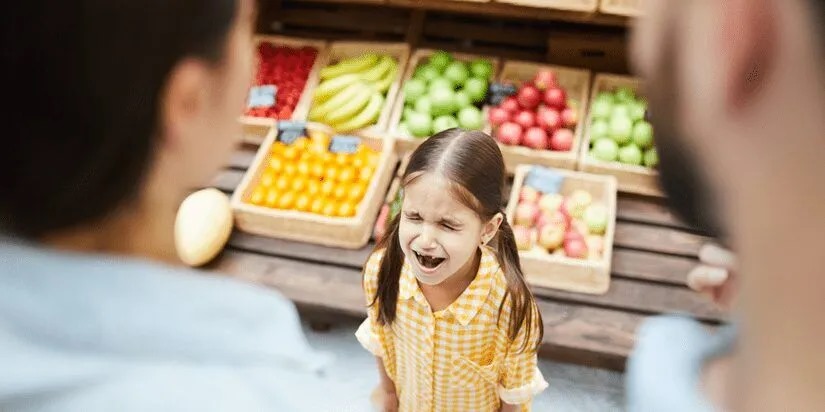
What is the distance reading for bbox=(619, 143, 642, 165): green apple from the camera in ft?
7.89

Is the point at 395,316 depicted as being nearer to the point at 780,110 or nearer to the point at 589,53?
the point at 780,110

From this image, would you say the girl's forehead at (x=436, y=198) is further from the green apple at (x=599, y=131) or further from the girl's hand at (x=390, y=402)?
the green apple at (x=599, y=131)

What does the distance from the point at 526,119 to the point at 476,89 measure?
0.26m

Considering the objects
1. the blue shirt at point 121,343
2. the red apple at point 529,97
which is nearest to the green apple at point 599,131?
the red apple at point 529,97

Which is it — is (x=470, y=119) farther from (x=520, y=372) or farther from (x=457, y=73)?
(x=520, y=372)

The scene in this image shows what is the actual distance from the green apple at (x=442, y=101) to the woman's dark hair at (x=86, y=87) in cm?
218

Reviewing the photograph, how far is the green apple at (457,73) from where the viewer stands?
8.68 feet

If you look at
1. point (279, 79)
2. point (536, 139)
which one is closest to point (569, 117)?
point (536, 139)

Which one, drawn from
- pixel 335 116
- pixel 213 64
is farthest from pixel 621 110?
pixel 213 64

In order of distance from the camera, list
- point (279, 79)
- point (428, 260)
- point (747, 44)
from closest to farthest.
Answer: point (747, 44) → point (428, 260) → point (279, 79)

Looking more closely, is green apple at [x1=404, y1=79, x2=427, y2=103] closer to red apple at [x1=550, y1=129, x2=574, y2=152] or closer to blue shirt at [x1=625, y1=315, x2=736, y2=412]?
red apple at [x1=550, y1=129, x2=574, y2=152]

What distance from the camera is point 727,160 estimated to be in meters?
0.27

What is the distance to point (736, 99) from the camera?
10.5 inches

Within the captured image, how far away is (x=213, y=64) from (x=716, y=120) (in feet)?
0.87
